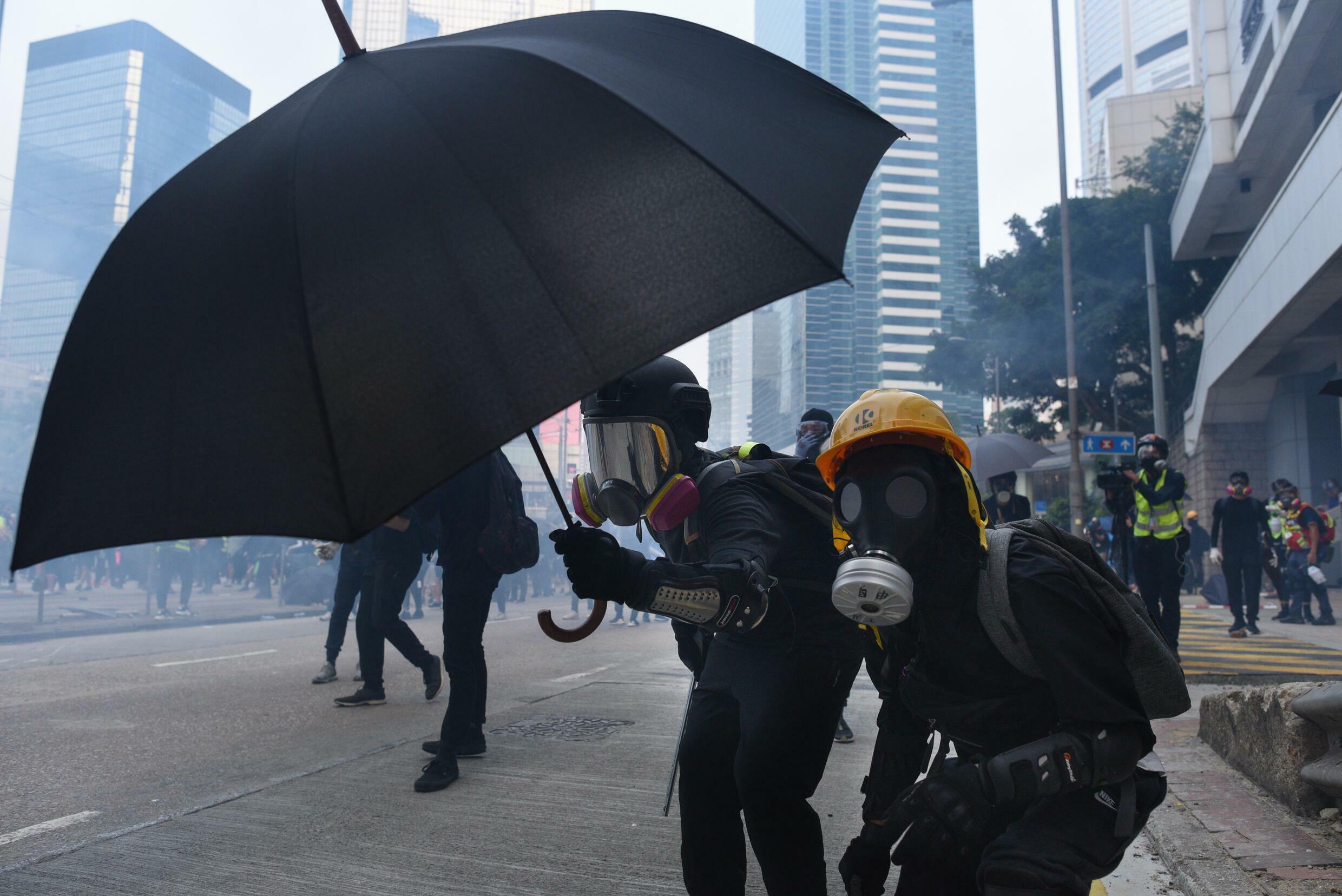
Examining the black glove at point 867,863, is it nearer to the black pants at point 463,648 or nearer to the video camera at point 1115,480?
the black pants at point 463,648

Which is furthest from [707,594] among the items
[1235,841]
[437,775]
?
[437,775]

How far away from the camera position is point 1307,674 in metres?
7.59

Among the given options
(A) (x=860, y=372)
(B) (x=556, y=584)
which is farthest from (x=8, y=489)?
(A) (x=860, y=372)

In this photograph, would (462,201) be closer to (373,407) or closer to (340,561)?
(373,407)

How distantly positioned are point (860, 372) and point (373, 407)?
94981 mm

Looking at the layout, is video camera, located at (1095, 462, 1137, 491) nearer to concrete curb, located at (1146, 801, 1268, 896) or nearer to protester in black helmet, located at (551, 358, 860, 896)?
concrete curb, located at (1146, 801, 1268, 896)

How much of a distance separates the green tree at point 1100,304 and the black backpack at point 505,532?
1023 inches

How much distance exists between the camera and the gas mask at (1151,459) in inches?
333

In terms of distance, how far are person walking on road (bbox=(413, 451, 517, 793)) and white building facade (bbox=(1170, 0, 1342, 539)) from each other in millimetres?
11737

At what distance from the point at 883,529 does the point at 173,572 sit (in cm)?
1667

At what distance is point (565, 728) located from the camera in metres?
5.96

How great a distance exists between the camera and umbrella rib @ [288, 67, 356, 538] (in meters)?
1.57

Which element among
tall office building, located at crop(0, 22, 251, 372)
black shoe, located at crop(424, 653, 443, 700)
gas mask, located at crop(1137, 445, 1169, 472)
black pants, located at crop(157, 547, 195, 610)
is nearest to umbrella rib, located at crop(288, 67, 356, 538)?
black shoe, located at crop(424, 653, 443, 700)

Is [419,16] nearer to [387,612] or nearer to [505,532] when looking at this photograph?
[387,612]
